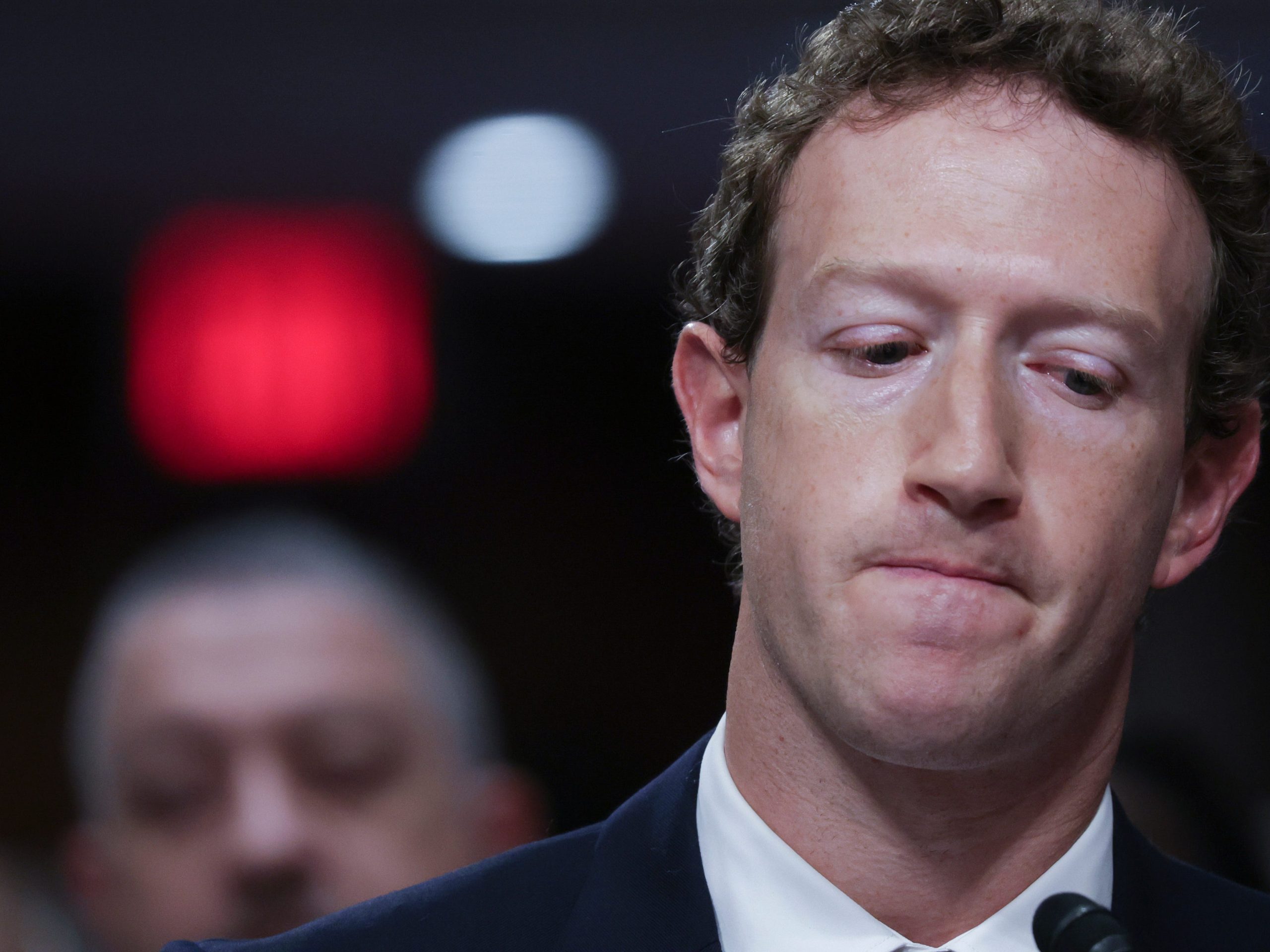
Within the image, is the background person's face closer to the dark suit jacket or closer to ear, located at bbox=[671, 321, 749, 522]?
ear, located at bbox=[671, 321, 749, 522]

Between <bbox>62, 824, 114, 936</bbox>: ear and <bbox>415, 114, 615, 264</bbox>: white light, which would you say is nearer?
<bbox>62, 824, 114, 936</bbox>: ear

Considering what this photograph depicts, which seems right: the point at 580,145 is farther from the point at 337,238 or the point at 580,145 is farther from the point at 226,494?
the point at 226,494

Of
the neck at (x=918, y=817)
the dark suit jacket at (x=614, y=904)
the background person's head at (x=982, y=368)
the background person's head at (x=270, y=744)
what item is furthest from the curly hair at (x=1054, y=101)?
the background person's head at (x=270, y=744)

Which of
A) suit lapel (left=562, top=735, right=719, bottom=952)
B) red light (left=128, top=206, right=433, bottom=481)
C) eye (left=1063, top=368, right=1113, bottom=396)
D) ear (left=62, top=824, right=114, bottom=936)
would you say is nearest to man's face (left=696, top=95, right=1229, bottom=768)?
eye (left=1063, top=368, right=1113, bottom=396)

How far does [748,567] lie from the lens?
1665 mm

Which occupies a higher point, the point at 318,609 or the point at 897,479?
the point at 897,479

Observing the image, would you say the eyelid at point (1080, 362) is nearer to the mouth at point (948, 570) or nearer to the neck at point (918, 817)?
the mouth at point (948, 570)

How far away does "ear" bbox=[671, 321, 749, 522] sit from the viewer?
183 cm

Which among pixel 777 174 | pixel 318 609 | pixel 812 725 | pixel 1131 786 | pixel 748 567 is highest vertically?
pixel 777 174

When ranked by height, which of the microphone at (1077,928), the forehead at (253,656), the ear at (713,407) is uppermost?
the ear at (713,407)

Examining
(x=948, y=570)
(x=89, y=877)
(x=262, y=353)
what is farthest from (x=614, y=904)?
(x=262, y=353)

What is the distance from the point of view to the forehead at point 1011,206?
153cm

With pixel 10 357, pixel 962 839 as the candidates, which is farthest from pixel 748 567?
pixel 10 357

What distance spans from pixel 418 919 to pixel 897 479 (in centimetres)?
84
